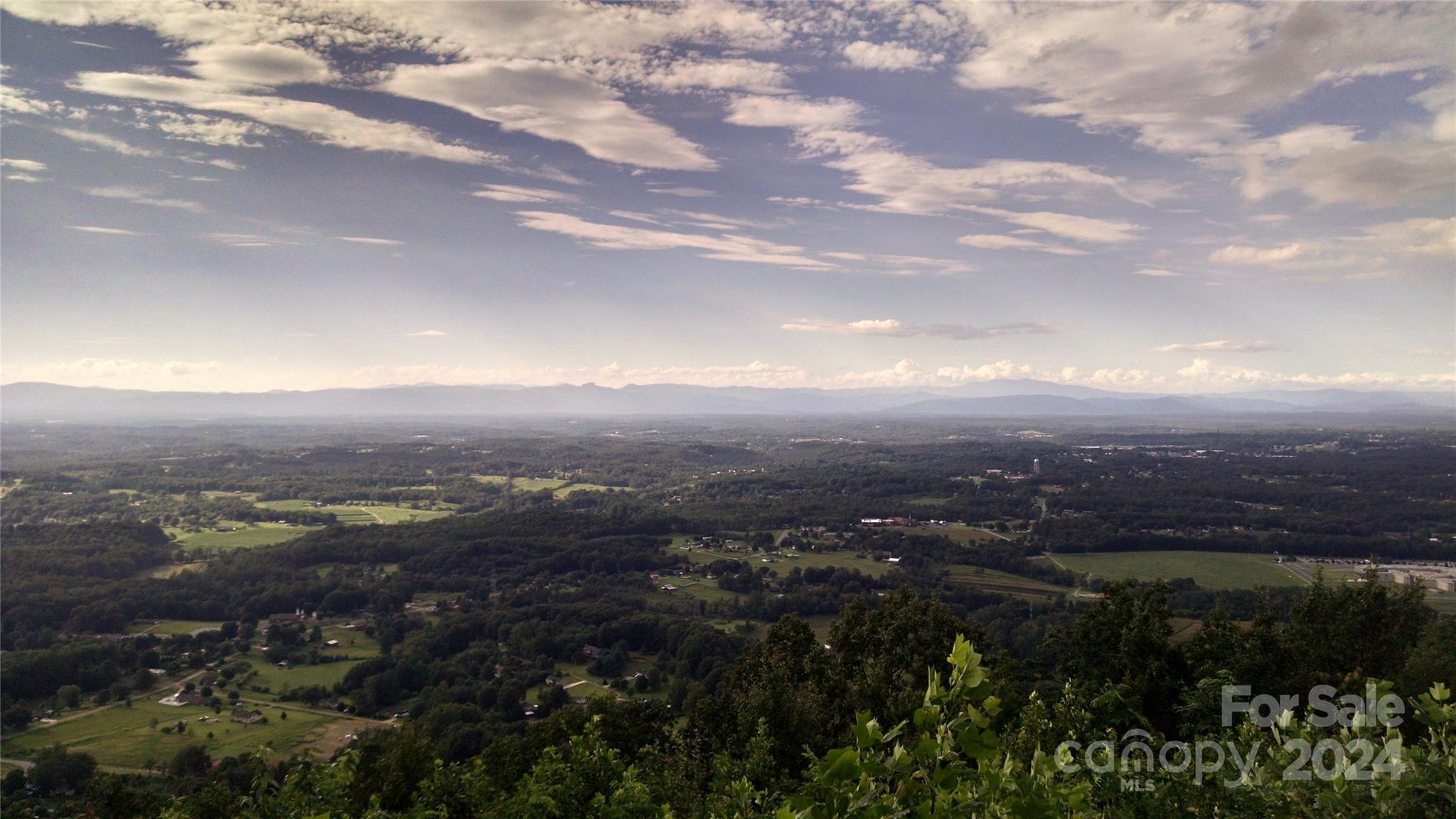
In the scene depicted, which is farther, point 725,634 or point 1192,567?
point 1192,567

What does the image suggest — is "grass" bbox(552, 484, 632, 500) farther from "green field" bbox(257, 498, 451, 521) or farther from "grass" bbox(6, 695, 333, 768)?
"grass" bbox(6, 695, 333, 768)

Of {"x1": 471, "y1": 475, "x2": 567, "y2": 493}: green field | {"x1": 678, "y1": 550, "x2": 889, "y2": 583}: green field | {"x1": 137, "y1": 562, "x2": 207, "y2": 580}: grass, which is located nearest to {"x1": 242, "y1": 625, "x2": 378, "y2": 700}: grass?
{"x1": 137, "y1": 562, "x2": 207, "y2": 580}: grass

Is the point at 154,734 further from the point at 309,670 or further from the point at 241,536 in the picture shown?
the point at 241,536

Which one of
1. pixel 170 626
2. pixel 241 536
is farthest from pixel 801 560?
pixel 241 536

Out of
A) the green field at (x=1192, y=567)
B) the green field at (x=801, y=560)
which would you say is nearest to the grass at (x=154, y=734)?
the green field at (x=801, y=560)

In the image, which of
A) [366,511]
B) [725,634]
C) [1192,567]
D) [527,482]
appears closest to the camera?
[725,634]

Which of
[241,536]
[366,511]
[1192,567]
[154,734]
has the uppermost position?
[1192,567]
